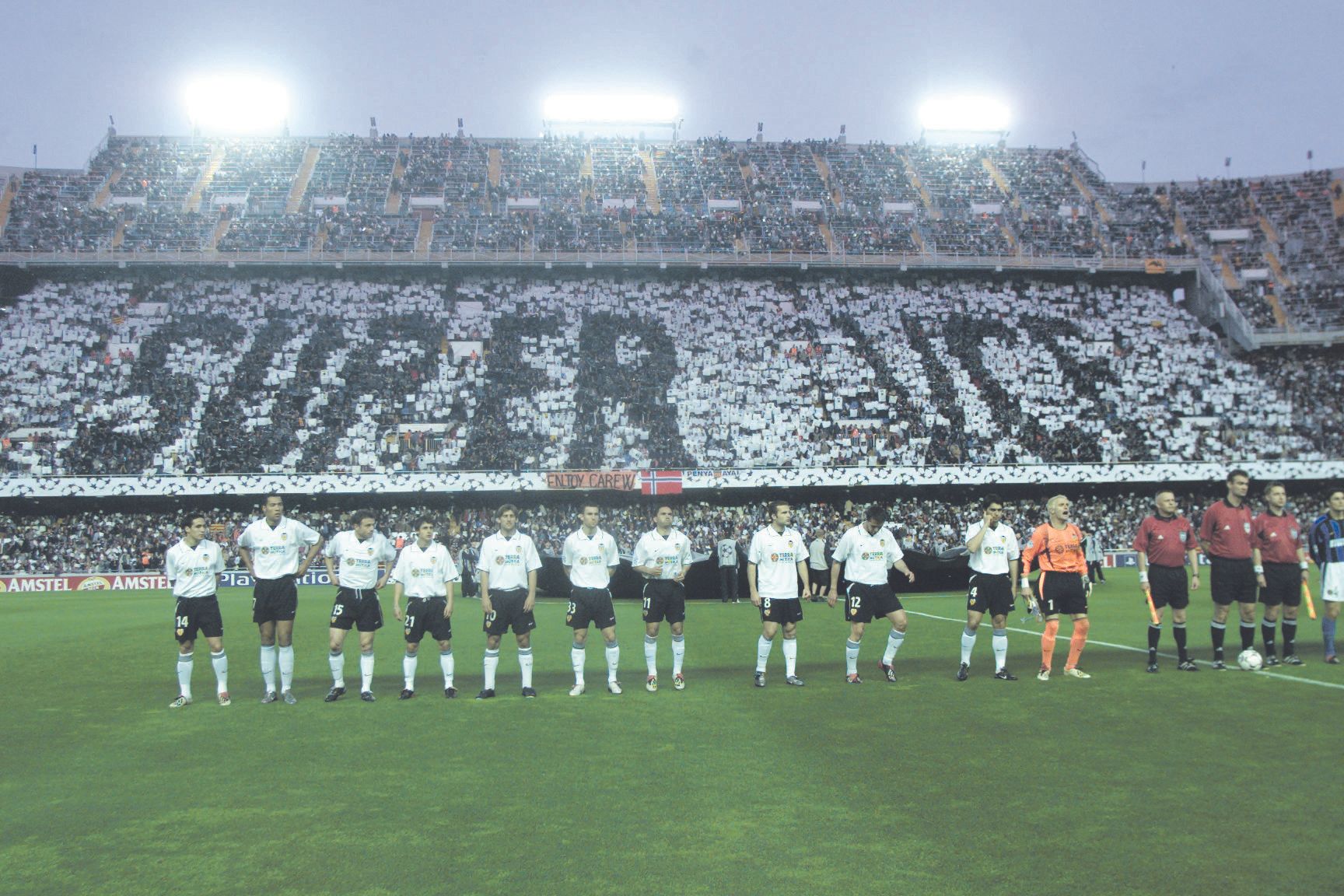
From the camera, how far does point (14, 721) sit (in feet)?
36.3

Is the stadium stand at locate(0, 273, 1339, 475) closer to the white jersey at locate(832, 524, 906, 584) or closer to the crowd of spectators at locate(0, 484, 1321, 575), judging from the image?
the crowd of spectators at locate(0, 484, 1321, 575)

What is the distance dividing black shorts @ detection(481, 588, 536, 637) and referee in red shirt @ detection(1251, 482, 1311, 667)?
9.26 meters

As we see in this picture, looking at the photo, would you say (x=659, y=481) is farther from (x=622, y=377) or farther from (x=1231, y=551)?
(x=1231, y=551)

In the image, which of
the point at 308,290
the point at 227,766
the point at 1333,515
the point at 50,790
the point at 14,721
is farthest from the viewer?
the point at 308,290

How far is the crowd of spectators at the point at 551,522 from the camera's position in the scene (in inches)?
1433

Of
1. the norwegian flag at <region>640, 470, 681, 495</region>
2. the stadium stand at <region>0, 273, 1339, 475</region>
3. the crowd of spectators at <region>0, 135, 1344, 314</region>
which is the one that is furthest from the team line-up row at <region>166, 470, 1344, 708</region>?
the crowd of spectators at <region>0, 135, 1344, 314</region>

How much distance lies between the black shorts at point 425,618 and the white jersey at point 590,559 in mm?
1639

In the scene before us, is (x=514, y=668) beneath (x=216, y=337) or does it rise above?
beneath

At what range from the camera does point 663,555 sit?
1238cm

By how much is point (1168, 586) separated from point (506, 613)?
8.16 metres

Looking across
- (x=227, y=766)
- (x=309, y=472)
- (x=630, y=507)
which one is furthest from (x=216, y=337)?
(x=227, y=766)

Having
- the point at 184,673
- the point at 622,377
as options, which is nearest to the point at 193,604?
the point at 184,673

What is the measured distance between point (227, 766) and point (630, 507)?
3116 centimetres

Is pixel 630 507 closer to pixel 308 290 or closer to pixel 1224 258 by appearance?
pixel 308 290
